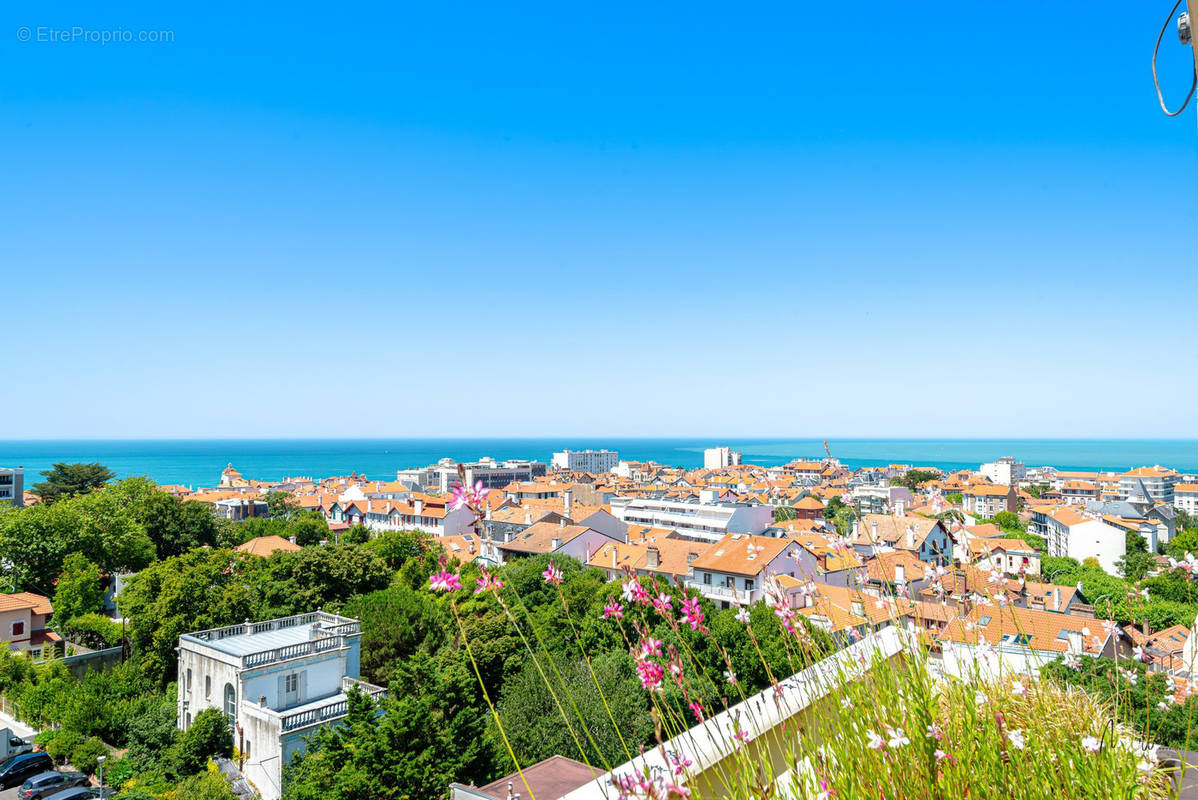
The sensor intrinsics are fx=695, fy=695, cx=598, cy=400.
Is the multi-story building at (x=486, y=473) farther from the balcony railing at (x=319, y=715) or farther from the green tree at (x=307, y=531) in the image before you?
the balcony railing at (x=319, y=715)

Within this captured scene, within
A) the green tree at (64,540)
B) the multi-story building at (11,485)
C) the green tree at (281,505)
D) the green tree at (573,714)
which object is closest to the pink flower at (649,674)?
the green tree at (573,714)

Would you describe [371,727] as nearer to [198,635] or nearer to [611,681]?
[611,681]

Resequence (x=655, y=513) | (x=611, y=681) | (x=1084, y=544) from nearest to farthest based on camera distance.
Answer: (x=611, y=681)
(x=1084, y=544)
(x=655, y=513)

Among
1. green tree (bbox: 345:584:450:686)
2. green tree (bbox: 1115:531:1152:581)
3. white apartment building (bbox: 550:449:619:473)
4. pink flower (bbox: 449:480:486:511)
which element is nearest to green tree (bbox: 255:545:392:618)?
green tree (bbox: 345:584:450:686)

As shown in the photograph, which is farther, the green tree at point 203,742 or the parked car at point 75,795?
the green tree at point 203,742

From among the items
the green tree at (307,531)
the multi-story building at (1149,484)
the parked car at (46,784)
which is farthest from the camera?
the multi-story building at (1149,484)

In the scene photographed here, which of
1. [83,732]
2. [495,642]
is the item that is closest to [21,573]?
[83,732]

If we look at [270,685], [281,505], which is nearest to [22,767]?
[270,685]
